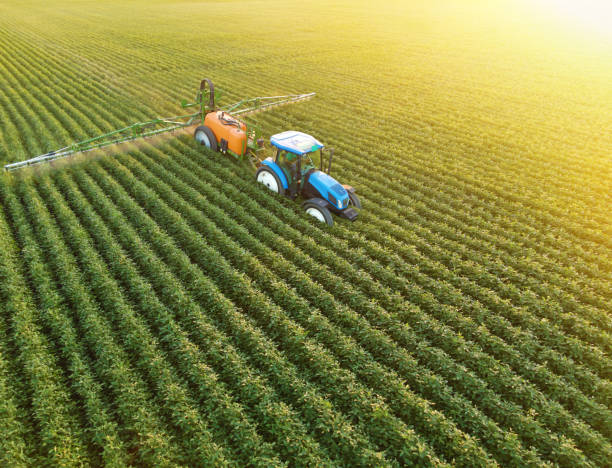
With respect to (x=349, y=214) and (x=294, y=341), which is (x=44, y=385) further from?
(x=349, y=214)

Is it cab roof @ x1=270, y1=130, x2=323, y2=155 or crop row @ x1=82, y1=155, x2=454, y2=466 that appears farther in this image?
cab roof @ x1=270, y1=130, x2=323, y2=155

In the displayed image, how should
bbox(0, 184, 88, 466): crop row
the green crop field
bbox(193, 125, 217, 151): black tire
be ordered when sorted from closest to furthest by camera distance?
1. bbox(0, 184, 88, 466): crop row
2. the green crop field
3. bbox(193, 125, 217, 151): black tire

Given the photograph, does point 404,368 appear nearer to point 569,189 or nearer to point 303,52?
point 569,189

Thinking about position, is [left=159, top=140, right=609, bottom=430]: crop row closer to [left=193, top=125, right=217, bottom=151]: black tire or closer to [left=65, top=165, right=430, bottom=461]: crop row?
[left=193, top=125, right=217, bottom=151]: black tire

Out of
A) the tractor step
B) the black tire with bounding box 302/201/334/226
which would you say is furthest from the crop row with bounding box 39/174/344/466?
the tractor step

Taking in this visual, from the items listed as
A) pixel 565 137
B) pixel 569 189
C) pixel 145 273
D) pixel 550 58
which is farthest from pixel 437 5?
pixel 145 273
